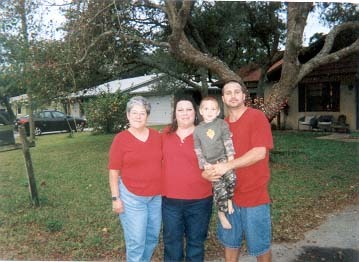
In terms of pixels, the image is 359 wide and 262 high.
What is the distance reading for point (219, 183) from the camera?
281cm

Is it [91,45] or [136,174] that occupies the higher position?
[91,45]

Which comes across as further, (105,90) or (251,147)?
(105,90)

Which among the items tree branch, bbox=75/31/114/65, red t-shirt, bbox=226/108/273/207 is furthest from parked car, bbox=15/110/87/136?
red t-shirt, bbox=226/108/273/207

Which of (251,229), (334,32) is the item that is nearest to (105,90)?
(251,229)

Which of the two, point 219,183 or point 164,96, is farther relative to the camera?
point 164,96

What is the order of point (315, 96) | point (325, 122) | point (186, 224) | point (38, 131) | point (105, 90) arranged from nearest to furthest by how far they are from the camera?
point (186, 224) → point (38, 131) → point (105, 90) → point (325, 122) → point (315, 96)

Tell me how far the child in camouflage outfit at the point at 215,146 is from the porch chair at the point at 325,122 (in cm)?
889

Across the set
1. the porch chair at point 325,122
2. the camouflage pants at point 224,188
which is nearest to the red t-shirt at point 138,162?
the camouflage pants at point 224,188

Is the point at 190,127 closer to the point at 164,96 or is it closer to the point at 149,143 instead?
the point at 149,143

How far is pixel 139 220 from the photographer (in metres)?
2.94

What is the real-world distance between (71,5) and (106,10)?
1.55 feet

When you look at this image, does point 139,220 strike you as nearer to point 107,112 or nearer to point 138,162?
point 138,162

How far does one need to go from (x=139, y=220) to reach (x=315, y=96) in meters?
11.5

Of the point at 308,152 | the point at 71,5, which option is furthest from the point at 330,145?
the point at 71,5
